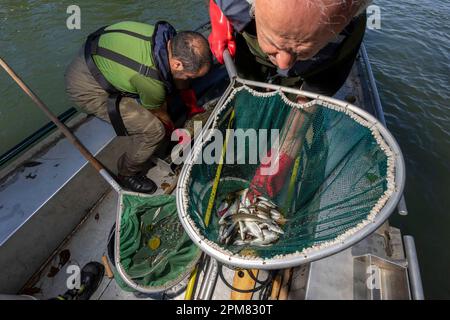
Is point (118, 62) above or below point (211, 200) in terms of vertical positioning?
above

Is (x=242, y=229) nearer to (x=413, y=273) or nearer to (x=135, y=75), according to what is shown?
(x=413, y=273)

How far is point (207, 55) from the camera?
251 cm

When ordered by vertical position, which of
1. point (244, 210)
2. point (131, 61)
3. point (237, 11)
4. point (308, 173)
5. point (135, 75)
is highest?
point (237, 11)

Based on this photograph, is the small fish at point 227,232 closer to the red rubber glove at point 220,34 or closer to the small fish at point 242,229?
the small fish at point 242,229

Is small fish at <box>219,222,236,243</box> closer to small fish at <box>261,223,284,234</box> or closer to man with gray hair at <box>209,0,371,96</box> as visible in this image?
small fish at <box>261,223,284,234</box>

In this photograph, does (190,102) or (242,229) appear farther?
(190,102)

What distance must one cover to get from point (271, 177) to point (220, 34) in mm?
1374

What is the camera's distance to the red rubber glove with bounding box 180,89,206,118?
11.7 ft

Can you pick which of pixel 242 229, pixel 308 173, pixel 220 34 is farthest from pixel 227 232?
pixel 220 34

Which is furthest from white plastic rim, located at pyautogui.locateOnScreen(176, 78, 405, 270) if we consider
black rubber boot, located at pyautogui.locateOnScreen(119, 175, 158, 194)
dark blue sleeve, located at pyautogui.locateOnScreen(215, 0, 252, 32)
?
black rubber boot, located at pyautogui.locateOnScreen(119, 175, 158, 194)

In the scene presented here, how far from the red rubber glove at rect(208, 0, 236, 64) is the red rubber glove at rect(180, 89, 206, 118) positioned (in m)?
1.06

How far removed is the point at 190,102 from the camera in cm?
362

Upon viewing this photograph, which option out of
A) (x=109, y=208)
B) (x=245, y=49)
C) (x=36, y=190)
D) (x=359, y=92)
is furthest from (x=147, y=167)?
(x=359, y=92)

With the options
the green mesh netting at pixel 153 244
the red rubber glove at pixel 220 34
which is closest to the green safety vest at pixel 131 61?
the red rubber glove at pixel 220 34
